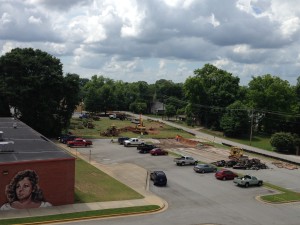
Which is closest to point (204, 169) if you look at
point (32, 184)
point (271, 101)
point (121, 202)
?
point (121, 202)

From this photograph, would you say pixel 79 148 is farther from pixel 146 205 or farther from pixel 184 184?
pixel 146 205

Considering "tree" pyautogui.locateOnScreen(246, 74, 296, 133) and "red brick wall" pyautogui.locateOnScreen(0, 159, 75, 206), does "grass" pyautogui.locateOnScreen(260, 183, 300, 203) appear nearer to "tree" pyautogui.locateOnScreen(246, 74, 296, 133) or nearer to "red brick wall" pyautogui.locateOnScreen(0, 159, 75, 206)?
"red brick wall" pyautogui.locateOnScreen(0, 159, 75, 206)

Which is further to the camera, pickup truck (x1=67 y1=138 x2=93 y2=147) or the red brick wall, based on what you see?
pickup truck (x1=67 y1=138 x2=93 y2=147)

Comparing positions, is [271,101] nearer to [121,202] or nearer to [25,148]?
[121,202]

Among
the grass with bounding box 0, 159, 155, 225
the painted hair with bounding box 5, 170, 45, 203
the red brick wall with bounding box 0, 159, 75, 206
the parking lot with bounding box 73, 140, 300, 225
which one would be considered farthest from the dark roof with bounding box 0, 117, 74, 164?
the parking lot with bounding box 73, 140, 300, 225

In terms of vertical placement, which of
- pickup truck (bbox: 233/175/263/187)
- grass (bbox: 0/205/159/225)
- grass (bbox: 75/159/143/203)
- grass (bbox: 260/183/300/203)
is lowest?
grass (bbox: 0/205/159/225)

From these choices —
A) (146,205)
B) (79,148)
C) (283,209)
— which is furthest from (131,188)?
(79,148)

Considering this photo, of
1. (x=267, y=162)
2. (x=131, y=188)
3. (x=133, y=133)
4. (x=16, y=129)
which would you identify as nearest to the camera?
(x=131, y=188)
